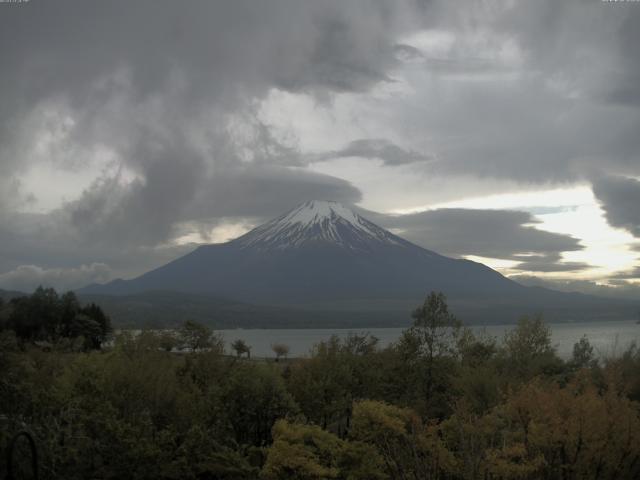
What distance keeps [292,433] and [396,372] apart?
637 inches

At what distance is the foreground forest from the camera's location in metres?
19.3

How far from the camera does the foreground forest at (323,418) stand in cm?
1927

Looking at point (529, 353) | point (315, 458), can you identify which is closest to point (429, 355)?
point (529, 353)

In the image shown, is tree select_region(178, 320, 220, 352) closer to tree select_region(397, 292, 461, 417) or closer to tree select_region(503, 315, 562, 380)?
tree select_region(397, 292, 461, 417)

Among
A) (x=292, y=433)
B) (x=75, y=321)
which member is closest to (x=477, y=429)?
(x=292, y=433)

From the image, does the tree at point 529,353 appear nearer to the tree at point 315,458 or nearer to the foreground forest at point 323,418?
the foreground forest at point 323,418

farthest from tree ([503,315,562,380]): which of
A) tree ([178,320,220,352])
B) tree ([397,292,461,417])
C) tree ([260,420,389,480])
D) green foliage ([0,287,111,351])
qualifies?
green foliage ([0,287,111,351])

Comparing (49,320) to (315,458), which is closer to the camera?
(315,458)

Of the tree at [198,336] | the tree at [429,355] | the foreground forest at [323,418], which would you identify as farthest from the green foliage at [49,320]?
the tree at [429,355]

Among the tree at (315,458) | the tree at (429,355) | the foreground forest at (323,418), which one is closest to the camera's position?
the foreground forest at (323,418)

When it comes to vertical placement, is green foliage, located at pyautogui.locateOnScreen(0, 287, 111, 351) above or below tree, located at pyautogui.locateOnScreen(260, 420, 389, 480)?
above

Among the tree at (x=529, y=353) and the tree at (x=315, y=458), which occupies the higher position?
the tree at (x=529, y=353)

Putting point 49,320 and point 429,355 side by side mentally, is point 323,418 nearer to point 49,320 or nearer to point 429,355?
point 429,355

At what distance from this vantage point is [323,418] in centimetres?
3297
